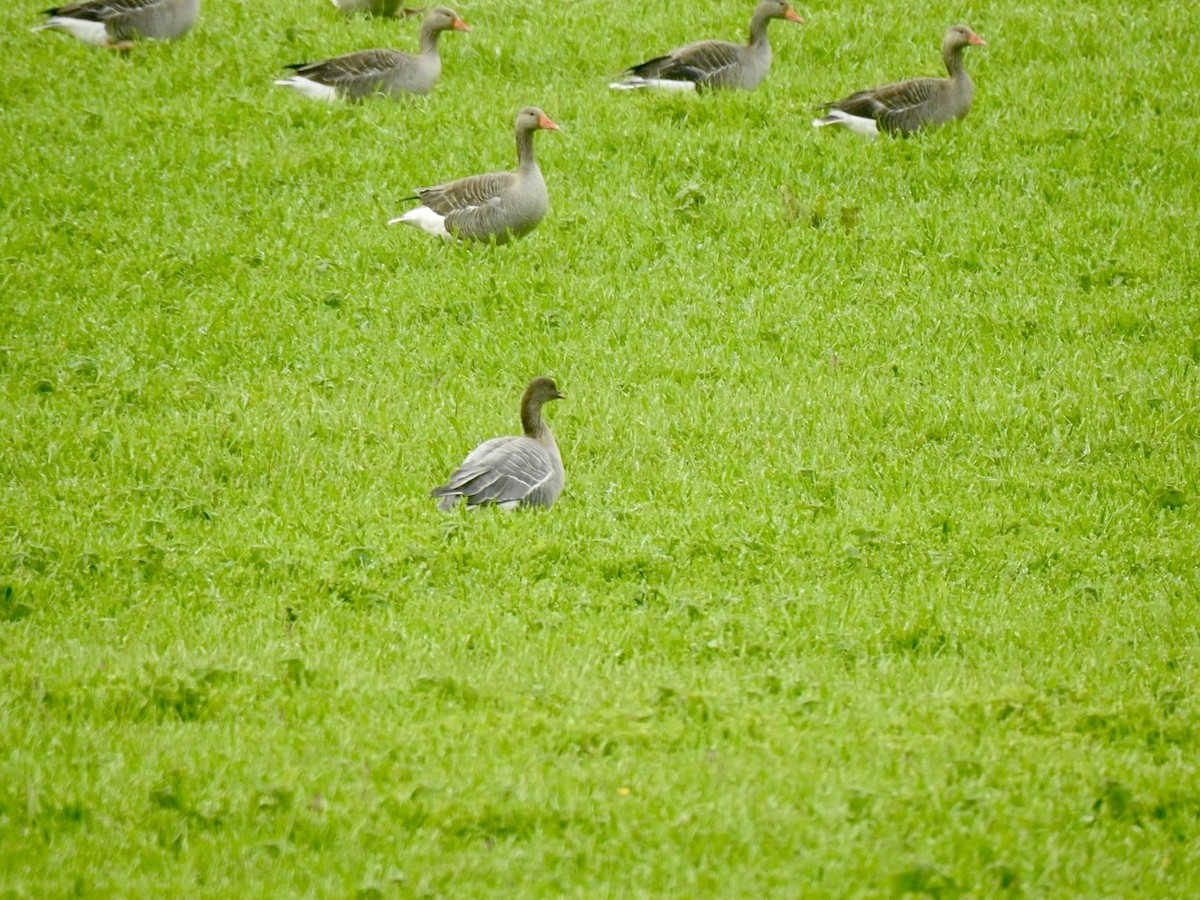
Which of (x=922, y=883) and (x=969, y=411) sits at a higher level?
(x=922, y=883)

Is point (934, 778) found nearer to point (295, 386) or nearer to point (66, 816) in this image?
point (66, 816)

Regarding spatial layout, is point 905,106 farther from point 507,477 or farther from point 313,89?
point 507,477

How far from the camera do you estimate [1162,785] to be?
656 cm

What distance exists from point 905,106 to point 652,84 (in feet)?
9.90

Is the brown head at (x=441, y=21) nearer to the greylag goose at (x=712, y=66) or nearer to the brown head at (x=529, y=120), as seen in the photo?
the greylag goose at (x=712, y=66)

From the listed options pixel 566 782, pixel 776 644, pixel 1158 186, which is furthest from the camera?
pixel 1158 186

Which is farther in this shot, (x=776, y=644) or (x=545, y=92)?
(x=545, y=92)

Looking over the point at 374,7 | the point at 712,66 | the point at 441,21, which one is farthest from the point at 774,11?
the point at 374,7

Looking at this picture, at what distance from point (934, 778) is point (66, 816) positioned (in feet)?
12.1

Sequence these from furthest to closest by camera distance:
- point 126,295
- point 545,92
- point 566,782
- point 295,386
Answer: point 545,92
point 126,295
point 295,386
point 566,782

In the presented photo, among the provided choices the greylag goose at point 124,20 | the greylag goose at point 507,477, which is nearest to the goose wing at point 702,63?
the greylag goose at point 124,20

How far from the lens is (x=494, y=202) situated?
14039mm

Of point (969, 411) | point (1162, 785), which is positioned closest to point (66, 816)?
Result: point (1162, 785)

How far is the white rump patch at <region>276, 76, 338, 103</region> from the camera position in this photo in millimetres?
17094
